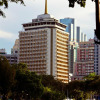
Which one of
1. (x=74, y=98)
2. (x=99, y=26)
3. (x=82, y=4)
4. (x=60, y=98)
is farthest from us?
(x=74, y=98)

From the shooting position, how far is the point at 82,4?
11906 mm

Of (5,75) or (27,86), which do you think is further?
(27,86)

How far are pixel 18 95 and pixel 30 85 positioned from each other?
9.48 metres

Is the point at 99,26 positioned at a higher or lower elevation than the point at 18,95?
higher

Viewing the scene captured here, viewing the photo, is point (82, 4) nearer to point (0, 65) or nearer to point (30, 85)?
point (0, 65)

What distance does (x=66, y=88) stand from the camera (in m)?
122

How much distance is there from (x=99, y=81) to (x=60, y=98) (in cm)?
1256

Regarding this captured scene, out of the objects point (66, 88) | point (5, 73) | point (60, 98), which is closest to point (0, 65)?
point (5, 73)

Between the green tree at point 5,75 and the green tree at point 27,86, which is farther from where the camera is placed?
the green tree at point 27,86

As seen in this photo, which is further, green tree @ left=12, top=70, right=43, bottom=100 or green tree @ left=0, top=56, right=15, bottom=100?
green tree @ left=12, top=70, right=43, bottom=100

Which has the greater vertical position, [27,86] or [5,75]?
[5,75]

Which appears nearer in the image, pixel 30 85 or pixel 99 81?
pixel 30 85

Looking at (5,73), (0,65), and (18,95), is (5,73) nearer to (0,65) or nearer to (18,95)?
(0,65)

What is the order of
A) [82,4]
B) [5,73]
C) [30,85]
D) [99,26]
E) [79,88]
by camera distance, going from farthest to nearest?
[79,88] < [30,85] < [5,73] < [82,4] < [99,26]
